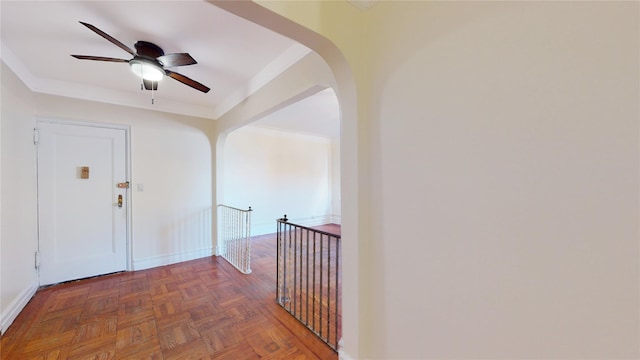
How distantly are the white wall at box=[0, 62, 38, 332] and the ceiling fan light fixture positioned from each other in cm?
100

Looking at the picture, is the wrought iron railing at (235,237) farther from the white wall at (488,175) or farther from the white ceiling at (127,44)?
the white wall at (488,175)

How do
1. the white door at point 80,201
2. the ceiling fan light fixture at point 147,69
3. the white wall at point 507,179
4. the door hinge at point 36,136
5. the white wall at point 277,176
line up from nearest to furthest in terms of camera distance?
the white wall at point 507,179
the ceiling fan light fixture at point 147,69
the door hinge at point 36,136
the white door at point 80,201
the white wall at point 277,176

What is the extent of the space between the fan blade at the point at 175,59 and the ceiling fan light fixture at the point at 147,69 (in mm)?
113

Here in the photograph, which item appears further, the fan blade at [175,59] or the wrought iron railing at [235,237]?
the wrought iron railing at [235,237]

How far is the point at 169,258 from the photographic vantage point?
136 inches

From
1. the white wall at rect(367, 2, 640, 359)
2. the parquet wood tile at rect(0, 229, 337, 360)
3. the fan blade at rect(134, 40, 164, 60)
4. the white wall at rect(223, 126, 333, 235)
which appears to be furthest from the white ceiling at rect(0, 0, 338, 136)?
the parquet wood tile at rect(0, 229, 337, 360)

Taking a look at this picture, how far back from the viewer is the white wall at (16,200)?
6.54 ft

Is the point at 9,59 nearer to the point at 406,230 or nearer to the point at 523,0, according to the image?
the point at 406,230

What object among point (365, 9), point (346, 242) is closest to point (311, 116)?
point (365, 9)

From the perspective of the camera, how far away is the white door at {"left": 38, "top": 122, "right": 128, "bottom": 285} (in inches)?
108

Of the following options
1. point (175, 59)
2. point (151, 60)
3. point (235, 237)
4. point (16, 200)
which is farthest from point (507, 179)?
point (16, 200)

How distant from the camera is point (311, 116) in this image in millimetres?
4156

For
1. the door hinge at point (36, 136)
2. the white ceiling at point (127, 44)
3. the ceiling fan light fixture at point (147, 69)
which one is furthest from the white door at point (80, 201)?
the ceiling fan light fixture at point (147, 69)

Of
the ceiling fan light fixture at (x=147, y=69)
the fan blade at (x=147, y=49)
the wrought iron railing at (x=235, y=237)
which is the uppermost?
the fan blade at (x=147, y=49)
